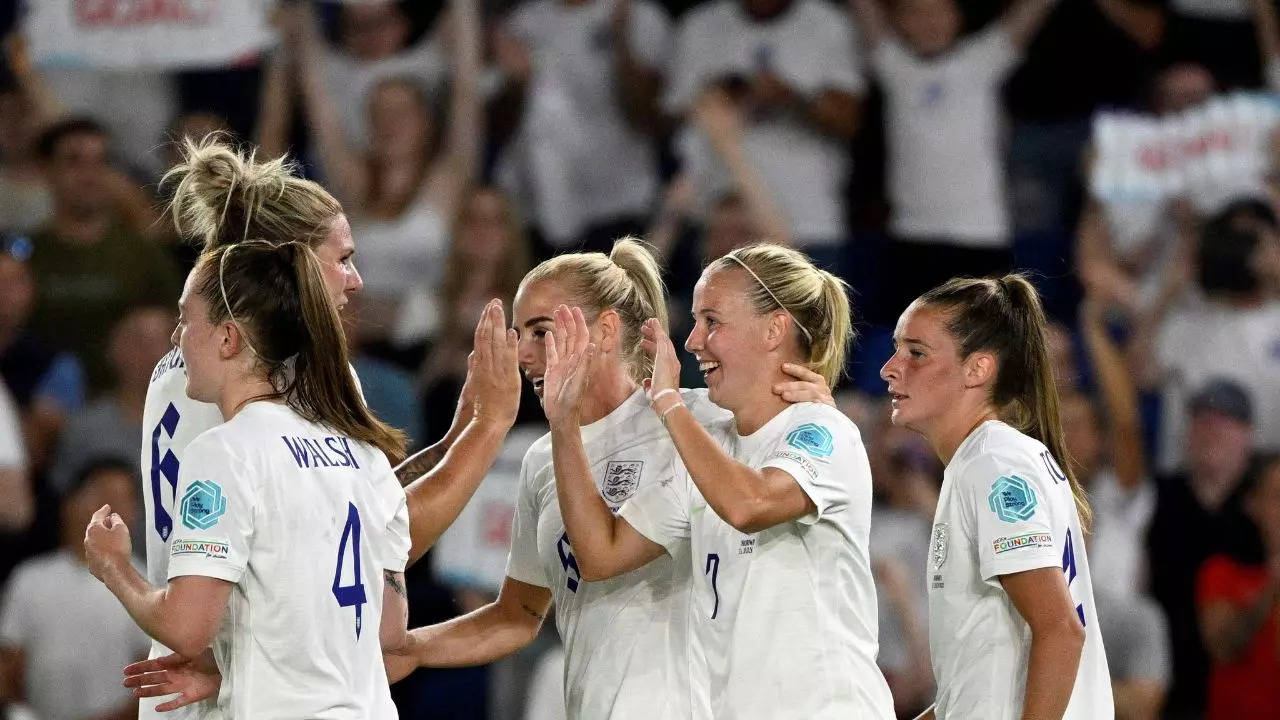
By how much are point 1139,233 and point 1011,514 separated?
590 cm

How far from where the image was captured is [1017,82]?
9.70 m

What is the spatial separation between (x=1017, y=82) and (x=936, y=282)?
1.62 meters

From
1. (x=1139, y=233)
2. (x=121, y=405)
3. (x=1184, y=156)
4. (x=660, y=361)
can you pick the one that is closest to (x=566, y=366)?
(x=660, y=361)

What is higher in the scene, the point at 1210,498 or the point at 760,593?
the point at 760,593

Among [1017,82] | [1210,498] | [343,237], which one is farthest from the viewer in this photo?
[1017,82]

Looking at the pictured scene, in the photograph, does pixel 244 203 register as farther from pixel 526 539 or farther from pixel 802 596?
pixel 802 596

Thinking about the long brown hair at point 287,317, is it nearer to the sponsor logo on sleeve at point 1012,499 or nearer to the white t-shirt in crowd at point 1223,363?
the sponsor logo on sleeve at point 1012,499

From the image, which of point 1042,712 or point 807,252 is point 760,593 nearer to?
point 1042,712

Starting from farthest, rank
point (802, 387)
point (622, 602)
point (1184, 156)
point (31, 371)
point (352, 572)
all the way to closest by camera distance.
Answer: point (1184, 156) < point (31, 371) < point (622, 602) < point (802, 387) < point (352, 572)

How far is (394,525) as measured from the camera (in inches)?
141

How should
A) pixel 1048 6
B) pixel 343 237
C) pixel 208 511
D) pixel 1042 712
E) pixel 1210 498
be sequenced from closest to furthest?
pixel 208 511 → pixel 1042 712 → pixel 343 237 → pixel 1210 498 → pixel 1048 6

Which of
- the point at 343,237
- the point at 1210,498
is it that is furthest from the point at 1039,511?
the point at 1210,498

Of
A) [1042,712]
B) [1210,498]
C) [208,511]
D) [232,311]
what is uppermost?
[232,311]

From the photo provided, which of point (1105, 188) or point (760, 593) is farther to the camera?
point (1105, 188)
